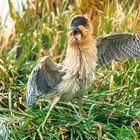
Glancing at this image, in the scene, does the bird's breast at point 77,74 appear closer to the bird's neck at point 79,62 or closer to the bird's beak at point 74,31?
the bird's neck at point 79,62

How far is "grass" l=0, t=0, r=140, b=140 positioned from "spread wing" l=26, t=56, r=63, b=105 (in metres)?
0.21

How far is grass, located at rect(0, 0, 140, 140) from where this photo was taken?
6523 millimetres

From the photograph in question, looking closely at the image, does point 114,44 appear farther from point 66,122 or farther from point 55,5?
point 55,5

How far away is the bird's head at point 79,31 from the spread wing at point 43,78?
0.25 metres

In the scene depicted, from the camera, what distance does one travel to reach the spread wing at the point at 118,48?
6.87 m

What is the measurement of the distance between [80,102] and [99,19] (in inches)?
73.7

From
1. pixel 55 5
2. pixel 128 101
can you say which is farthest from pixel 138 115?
pixel 55 5

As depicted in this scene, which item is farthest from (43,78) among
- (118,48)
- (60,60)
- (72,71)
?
(60,60)

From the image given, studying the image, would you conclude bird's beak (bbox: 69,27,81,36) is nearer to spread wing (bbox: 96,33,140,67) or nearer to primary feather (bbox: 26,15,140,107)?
primary feather (bbox: 26,15,140,107)

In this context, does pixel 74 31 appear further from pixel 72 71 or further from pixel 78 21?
pixel 72 71

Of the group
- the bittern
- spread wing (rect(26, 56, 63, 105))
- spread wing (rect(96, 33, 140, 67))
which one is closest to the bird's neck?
the bittern

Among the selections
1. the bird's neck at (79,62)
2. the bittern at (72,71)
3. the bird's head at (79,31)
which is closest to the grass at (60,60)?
the bittern at (72,71)

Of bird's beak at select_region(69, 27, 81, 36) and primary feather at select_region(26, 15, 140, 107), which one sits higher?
bird's beak at select_region(69, 27, 81, 36)

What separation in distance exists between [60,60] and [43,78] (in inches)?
49.5
